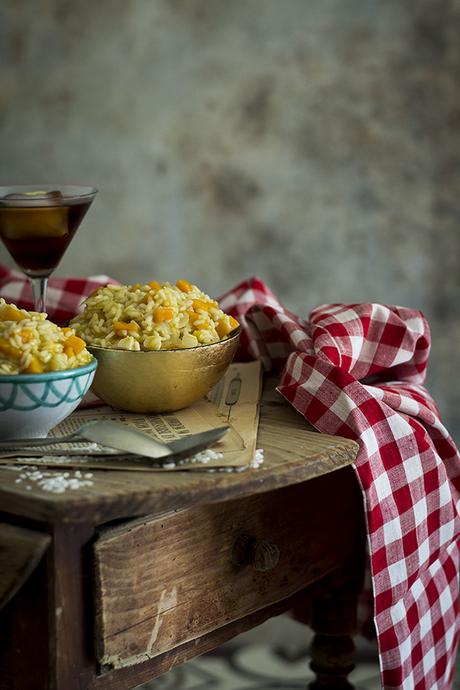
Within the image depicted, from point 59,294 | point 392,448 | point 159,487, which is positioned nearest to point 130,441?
A: point 159,487

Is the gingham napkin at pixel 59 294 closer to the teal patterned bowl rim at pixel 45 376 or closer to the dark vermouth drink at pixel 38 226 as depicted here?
the dark vermouth drink at pixel 38 226

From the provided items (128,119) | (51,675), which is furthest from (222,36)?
(51,675)

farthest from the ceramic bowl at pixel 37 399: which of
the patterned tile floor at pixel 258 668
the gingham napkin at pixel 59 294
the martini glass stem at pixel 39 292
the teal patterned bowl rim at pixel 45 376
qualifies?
the patterned tile floor at pixel 258 668

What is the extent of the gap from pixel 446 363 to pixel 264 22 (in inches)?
33.6

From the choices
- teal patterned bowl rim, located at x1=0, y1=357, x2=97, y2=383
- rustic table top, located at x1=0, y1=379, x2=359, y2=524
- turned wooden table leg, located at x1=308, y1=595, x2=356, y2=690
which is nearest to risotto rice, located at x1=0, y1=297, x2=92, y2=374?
teal patterned bowl rim, located at x1=0, y1=357, x2=97, y2=383

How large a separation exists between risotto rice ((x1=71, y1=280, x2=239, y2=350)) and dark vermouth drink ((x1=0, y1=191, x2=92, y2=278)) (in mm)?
83

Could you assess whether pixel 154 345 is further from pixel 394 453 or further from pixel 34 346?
pixel 394 453

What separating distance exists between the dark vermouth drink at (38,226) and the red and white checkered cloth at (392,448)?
0.30 metres

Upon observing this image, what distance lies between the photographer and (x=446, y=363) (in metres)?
2.10

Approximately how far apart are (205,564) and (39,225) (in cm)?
45

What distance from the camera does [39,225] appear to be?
1.11 m

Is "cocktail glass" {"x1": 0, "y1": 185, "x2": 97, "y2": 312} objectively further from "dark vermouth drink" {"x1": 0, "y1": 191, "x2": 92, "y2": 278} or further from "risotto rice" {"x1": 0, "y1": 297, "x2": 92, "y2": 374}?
"risotto rice" {"x1": 0, "y1": 297, "x2": 92, "y2": 374}

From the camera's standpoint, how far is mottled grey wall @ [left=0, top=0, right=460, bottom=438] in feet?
6.51

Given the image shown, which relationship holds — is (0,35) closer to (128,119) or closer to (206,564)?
(128,119)
